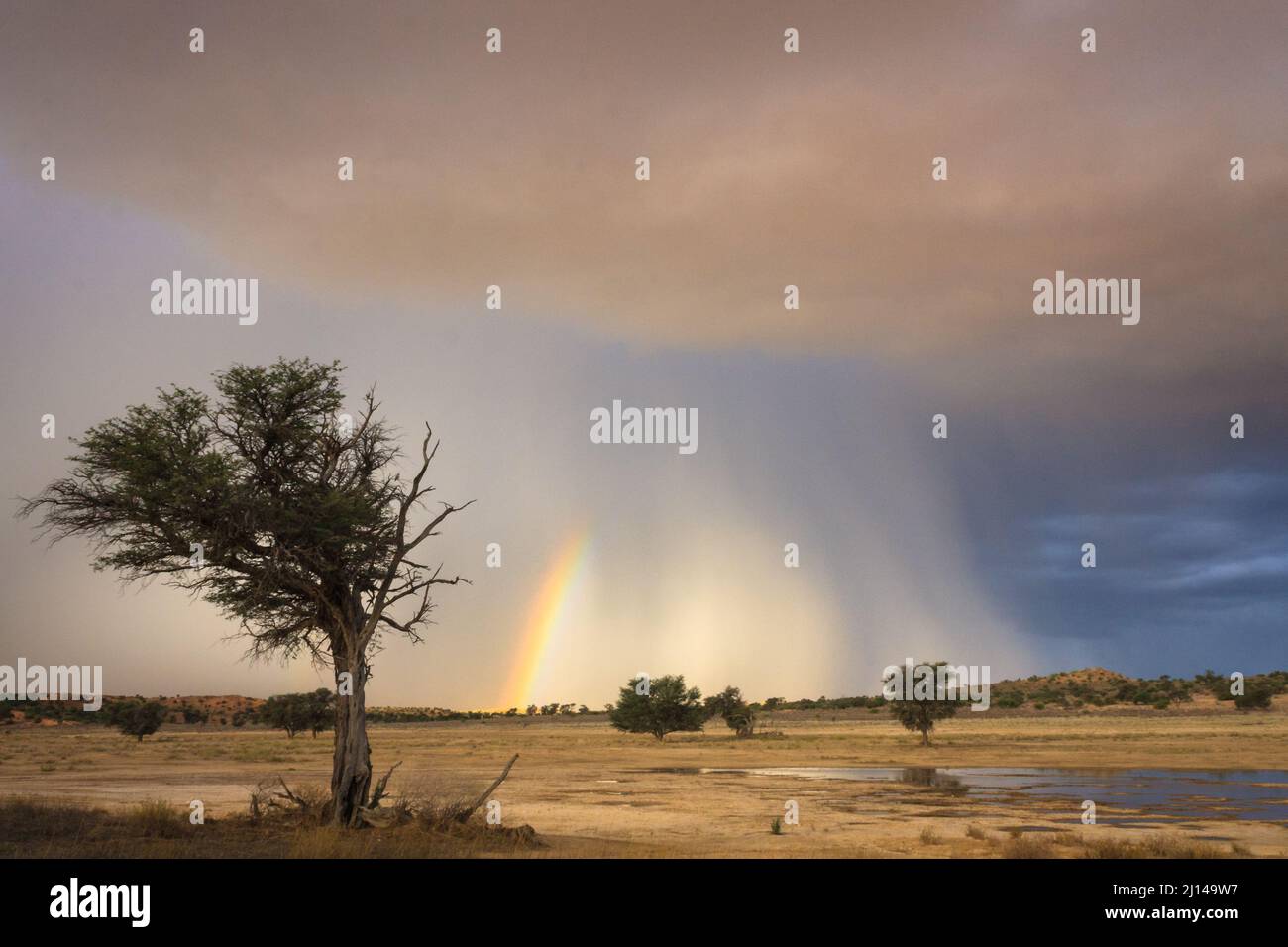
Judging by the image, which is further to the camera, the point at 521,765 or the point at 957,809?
the point at 521,765

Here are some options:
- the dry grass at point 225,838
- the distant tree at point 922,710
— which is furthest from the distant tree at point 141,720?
the dry grass at point 225,838

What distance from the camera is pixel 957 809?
113ft

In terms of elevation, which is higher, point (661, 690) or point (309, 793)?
point (309, 793)

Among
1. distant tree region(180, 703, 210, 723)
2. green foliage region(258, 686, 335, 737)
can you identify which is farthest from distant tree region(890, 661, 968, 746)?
distant tree region(180, 703, 210, 723)

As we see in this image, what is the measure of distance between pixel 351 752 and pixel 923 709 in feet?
228

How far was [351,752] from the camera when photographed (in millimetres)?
23969

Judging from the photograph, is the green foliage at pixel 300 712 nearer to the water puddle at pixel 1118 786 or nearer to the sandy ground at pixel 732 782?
the sandy ground at pixel 732 782

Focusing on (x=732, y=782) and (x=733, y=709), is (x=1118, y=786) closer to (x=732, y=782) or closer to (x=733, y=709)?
(x=732, y=782)

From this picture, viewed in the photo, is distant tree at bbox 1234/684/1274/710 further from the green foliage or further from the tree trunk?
the tree trunk

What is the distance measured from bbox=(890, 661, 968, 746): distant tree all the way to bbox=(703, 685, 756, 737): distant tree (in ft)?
72.4

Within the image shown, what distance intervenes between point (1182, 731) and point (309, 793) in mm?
89013
